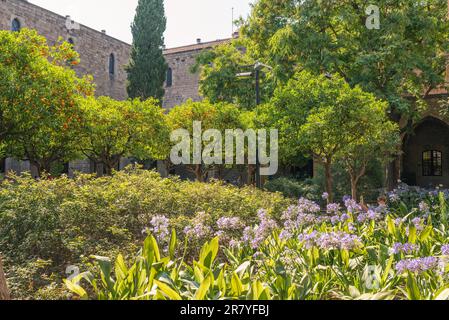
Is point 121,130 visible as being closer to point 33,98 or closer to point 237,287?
point 33,98

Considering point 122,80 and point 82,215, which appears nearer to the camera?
point 82,215

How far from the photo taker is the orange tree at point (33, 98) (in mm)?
13781

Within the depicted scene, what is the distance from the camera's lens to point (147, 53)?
35219mm

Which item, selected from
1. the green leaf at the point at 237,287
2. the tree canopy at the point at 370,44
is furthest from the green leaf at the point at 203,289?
the tree canopy at the point at 370,44

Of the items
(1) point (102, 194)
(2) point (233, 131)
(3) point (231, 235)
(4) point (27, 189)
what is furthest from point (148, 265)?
(2) point (233, 131)

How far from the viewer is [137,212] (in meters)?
9.45

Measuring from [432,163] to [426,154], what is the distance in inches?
29.3

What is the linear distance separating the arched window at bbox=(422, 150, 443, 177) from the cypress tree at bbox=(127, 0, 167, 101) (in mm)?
19806

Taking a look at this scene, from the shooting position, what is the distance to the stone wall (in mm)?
29156

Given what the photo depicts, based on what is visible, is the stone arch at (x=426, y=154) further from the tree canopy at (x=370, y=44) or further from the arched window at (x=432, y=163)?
the tree canopy at (x=370, y=44)

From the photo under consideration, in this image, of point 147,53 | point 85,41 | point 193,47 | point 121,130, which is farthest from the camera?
point 193,47

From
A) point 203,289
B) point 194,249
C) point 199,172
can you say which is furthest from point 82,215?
point 199,172
